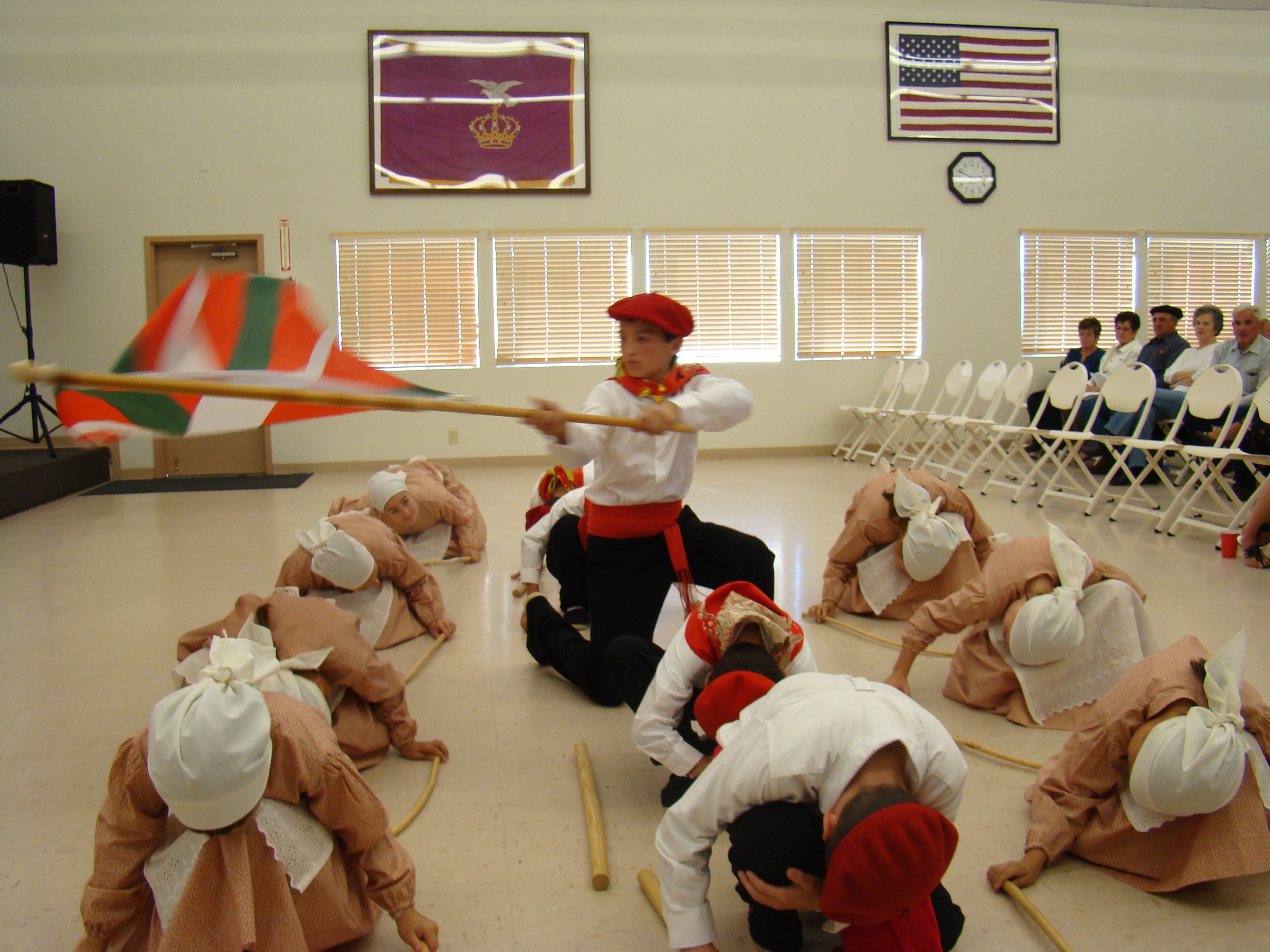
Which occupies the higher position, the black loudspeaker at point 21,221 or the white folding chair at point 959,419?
the black loudspeaker at point 21,221

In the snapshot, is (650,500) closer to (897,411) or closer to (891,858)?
(891,858)

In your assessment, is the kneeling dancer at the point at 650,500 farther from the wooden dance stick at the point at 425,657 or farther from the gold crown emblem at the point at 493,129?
the gold crown emblem at the point at 493,129

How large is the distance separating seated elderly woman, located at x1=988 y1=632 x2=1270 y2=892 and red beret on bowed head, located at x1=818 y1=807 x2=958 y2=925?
700 millimetres

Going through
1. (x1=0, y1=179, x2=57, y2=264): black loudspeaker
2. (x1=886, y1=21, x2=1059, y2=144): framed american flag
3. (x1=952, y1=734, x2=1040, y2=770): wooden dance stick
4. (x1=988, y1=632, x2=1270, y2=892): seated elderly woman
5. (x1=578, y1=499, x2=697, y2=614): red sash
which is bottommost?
(x1=952, y1=734, x2=1040, y2=770): wooden dance stick

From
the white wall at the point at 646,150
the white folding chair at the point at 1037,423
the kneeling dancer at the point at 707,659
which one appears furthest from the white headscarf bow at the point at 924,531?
the white wall at the point at 646,150

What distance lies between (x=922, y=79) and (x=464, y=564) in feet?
22.7

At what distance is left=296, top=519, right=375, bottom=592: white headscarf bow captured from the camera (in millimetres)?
3035

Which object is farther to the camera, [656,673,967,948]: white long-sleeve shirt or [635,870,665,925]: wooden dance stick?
[635,870,665,925]: wooden dance stick

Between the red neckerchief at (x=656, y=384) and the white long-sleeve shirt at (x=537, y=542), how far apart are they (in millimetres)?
871

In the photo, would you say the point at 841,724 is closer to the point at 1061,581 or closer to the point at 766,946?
the point at 766,946

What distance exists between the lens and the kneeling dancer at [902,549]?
327 cm

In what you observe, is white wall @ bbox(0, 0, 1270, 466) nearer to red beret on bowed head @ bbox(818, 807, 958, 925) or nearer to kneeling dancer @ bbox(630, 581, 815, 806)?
kneeling dancer @ bbox(630, 581, 815, 806)

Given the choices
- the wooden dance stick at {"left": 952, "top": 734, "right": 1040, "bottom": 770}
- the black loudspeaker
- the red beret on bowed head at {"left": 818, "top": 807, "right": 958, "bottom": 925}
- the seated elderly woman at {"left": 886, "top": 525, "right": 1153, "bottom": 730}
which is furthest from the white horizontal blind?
the black loudspeaker

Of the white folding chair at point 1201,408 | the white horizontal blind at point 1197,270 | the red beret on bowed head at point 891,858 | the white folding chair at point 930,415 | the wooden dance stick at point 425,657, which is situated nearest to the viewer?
the red beret on bowed head at point 891,858
